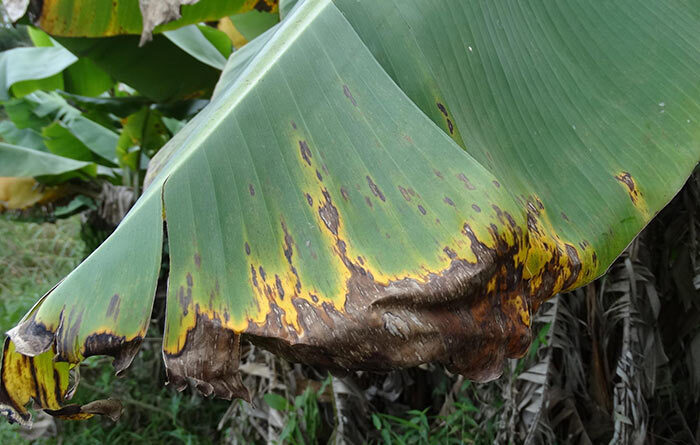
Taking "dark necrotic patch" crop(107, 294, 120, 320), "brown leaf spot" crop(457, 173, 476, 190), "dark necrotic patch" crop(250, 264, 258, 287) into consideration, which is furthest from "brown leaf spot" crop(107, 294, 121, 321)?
"brown leaf spot" crop(457, 173, 476, 190)

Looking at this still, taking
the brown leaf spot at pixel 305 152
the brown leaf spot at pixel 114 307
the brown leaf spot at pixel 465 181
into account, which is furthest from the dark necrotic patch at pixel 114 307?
the brown leaf spot at pixel 465 181

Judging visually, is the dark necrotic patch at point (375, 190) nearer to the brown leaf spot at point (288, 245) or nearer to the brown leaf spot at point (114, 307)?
the brown leaf spot at point (288, 245)

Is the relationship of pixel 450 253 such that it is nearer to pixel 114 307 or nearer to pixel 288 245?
pixel 288 245

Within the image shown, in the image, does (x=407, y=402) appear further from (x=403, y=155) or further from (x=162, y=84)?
(x=403, y=155)

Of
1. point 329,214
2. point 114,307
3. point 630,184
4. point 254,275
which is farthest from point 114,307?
point 630,184

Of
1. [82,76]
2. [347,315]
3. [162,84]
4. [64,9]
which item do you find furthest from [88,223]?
[347,315]

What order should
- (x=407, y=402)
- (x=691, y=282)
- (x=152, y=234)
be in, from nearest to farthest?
(x=152, y=234)
(x=691, y=282)
(x=407, y=402)

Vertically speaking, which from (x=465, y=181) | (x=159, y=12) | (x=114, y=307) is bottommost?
(x=114, y=307)

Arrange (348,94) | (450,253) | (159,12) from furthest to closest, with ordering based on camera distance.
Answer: (159,12) < (348,94) < (450,253)

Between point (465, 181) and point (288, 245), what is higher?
point (465, 181)
